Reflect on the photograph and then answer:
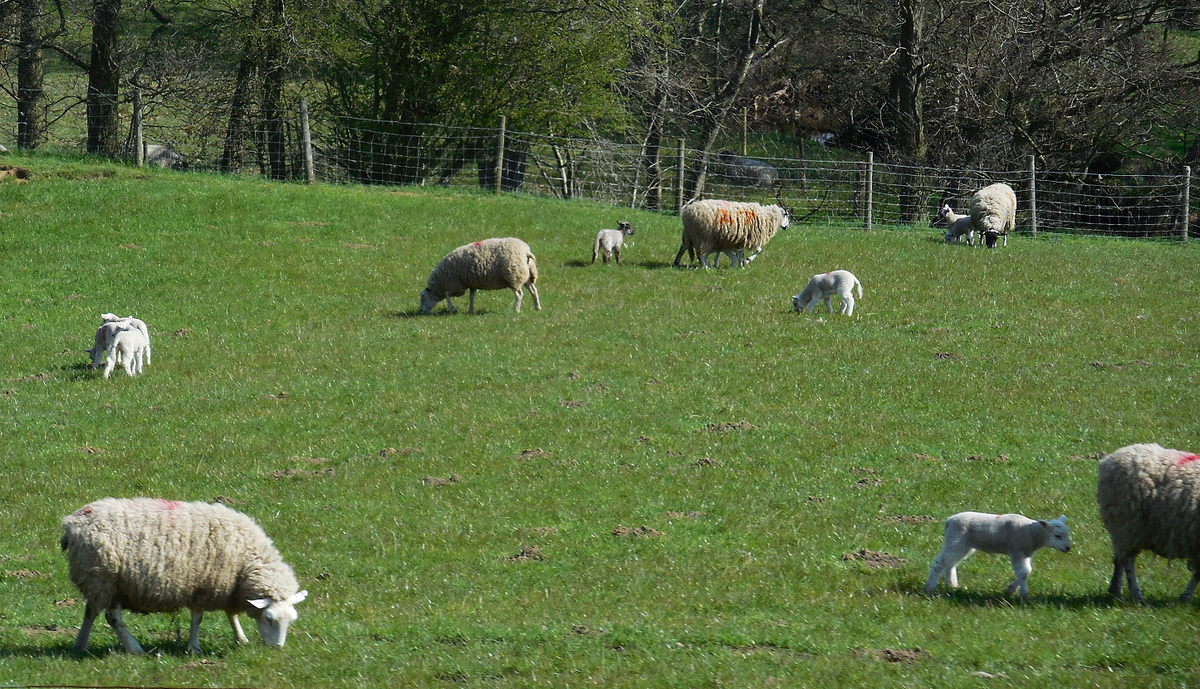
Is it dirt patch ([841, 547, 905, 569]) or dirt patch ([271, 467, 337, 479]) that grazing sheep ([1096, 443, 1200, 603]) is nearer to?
dirt patch ([841, 547, 905, 569])

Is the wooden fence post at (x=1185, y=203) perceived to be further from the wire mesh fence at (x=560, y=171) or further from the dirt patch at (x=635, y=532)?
the dirt patch at (x=635, y=532)

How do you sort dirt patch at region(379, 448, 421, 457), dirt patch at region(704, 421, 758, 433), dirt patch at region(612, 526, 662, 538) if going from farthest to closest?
dirt patch at region(704, 421, 758, 433) → dirt patch at region(379, 448, 421, 457) → dirt patch at region(612, 526, 662, 538)

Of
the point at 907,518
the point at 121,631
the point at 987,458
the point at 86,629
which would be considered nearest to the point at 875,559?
the point at 907,518

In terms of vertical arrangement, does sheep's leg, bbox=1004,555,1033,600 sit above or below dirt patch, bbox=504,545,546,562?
above

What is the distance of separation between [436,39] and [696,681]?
1109 inches

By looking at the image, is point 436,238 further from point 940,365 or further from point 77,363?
point 940,365

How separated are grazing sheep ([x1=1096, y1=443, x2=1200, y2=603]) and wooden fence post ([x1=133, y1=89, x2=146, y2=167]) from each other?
87.2ft

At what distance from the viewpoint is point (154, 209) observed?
24250 mm

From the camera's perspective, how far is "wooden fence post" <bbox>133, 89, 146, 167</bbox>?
28500 mm

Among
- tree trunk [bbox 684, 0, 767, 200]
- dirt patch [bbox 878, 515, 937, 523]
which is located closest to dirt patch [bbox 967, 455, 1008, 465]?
dirt patch [bbox 878, 515, 937, 523]

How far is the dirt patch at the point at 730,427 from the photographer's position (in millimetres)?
12620

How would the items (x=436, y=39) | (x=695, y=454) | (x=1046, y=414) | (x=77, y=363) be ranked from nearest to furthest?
(x=695, y=454) < (x=1046, y=414) < (x=77, y=363) < (x=436, y=39)

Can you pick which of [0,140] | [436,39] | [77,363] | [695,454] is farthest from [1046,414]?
[0,140]

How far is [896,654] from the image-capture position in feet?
23.1
